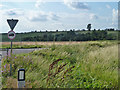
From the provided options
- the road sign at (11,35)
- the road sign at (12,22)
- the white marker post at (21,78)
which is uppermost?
the road sign at (12,22)

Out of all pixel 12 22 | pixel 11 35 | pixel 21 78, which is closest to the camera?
pixel 21 78

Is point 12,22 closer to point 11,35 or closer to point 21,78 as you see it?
point 11,35

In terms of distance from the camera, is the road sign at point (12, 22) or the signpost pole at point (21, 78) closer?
the signpost pole at point (21, 78)

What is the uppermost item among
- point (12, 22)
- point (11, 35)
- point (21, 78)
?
point (12, 22)

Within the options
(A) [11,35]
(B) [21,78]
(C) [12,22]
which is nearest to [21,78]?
Result: (B) [21,78]

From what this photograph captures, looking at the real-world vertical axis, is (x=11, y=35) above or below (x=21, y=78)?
above

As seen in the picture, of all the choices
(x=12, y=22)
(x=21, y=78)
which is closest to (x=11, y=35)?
(x=12, y=22)

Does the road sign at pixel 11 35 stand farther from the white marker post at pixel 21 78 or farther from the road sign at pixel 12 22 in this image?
the white marker post at pixel 21 78

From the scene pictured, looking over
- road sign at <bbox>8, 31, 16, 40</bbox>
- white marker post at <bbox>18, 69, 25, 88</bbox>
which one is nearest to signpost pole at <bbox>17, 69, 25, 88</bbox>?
white marker post at <bbox>18, 69, 25, 88</bbox>

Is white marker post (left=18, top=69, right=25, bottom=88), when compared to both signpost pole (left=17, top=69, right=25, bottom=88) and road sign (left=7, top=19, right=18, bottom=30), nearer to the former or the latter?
signpost pole (left=17, top=69, right=25, bottom=88)

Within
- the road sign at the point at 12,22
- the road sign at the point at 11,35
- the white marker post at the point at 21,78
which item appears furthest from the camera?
the road sign at the point at 11,35

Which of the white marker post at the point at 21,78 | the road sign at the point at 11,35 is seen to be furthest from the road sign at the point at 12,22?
the white marker post at the point at 21,78

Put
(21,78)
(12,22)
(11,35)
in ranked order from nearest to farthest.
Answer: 1. (21,78)
2. (12,22)
3. (11,35)

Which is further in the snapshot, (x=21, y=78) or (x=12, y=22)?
(x=12, y=22)
